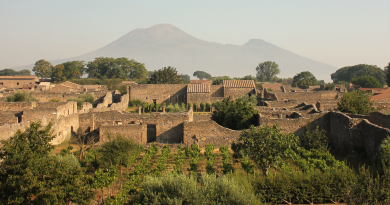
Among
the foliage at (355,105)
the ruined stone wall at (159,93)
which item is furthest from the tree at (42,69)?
the foliage at (355,105)

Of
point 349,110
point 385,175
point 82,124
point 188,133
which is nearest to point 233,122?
point 188,133

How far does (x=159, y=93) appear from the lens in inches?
1991

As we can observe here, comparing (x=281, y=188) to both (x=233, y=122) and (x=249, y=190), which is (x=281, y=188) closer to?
(x=249, y=190)

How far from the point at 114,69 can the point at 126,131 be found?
8316 cm

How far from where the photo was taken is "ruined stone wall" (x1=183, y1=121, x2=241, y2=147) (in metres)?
22.8

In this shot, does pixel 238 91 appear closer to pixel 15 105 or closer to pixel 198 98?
pixel 198 98

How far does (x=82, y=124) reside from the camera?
27.5m

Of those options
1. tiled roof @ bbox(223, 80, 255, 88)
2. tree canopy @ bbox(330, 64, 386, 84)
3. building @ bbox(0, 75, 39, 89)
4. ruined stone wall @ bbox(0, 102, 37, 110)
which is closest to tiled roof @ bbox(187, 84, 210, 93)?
tiled roof @ bbox(223, 80, 255, 88)

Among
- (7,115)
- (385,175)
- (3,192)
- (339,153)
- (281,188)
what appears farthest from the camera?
(7,115)

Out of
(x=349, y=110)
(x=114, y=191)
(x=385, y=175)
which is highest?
Result: (x=349, y=110)

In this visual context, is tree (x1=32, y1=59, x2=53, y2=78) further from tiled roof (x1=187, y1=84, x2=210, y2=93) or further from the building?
tiled roof (x1=187, y1=84, x2=210, y2=93)

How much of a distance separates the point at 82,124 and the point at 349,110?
1818 centimetres

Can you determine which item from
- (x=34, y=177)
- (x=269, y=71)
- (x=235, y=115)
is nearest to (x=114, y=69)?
(x=269, y=71)

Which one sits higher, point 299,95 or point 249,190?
point 299,95
